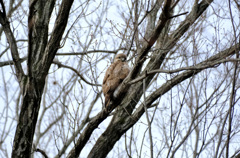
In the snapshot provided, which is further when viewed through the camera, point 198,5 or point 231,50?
point 198,5

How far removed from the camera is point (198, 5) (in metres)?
5.44

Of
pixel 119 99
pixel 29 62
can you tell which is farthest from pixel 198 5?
pixel 29 62

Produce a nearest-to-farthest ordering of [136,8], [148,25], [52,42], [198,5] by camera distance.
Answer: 1. [52,42]
2. [136,8]
3. [198,5]
4. [148,25]

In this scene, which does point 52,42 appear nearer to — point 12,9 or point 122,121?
point 122,121

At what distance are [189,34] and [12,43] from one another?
2823 mm

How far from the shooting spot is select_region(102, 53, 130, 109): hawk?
5051mm

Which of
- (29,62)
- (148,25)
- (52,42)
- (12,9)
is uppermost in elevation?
(12,9)

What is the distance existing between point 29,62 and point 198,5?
2993 millimetres

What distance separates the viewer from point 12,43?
15.7ft

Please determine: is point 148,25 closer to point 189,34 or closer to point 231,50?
point 189,34

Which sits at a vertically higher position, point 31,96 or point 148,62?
point 148,62

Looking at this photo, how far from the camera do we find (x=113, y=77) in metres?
5.23

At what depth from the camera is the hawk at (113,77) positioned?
5051mm

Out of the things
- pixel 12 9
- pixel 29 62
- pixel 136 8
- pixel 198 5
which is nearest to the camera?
pixel 29 62
